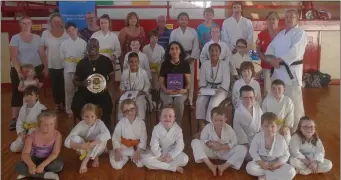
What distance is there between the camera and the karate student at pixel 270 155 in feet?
11.3

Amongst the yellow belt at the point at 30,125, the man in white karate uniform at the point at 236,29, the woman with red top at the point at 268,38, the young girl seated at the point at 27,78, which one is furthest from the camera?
the man in white karate uniform at the point at 236,29

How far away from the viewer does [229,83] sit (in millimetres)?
4500

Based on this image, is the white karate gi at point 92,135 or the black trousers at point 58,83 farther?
the black trousers at point 58,83

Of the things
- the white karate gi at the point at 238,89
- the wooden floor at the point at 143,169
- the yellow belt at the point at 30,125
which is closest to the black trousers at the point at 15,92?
the wooden floor at the point at 143,169

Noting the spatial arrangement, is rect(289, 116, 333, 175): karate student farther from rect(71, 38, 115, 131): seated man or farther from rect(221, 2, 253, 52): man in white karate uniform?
rect(71, 38, 115, 131): seated man

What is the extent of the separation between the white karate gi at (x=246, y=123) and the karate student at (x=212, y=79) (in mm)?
469

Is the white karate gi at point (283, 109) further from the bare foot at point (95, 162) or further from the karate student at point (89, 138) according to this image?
the bare foot at point (95, 162)

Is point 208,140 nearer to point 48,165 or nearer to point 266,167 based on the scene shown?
point 266,167

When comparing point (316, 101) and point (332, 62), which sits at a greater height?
point (332, 62)

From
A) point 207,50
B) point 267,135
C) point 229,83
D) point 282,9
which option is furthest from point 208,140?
point 282,9

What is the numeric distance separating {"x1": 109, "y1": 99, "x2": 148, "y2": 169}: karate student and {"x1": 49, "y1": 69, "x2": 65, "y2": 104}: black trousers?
193cm

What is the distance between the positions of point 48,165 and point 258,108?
2012 millimetres

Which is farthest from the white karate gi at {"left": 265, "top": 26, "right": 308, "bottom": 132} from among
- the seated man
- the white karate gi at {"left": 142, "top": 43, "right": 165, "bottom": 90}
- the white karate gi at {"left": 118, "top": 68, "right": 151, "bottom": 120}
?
the seated man

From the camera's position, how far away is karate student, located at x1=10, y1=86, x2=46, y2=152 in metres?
4.09
